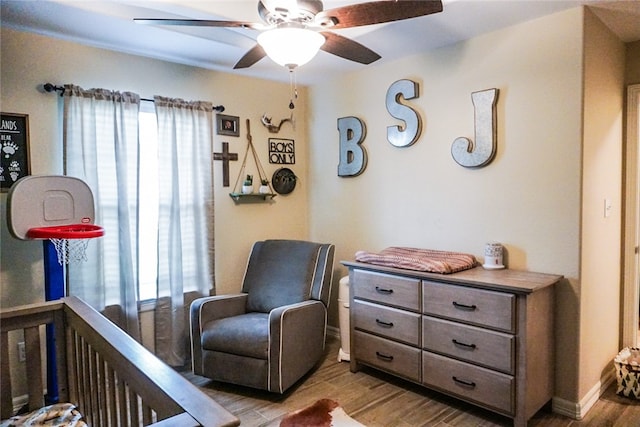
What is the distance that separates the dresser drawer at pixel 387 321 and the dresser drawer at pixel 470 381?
16cm

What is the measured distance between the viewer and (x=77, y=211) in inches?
93.1

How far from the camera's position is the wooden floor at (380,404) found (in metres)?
2.44

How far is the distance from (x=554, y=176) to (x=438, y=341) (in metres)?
1.21

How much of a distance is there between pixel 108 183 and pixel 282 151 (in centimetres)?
159

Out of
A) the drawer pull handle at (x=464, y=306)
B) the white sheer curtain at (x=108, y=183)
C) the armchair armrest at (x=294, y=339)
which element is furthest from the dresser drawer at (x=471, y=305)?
the white sheer curtain at (x=108, y=183)

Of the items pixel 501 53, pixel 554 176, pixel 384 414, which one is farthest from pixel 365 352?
pixel 501 53

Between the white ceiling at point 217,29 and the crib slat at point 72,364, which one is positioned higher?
the white ceiling at point 217,29

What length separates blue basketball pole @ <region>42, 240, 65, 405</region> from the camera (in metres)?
2.43

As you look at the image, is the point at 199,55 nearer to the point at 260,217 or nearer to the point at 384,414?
the point at 260,217

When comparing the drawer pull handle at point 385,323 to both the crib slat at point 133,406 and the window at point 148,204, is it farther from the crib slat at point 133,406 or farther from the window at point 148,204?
the crib slat at point 133,406

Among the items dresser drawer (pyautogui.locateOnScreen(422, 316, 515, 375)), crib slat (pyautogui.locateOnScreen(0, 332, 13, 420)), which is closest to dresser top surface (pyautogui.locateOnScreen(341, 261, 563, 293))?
dresser drawer (pyautogui.locateOnScreen(422, 316, 515, 375))

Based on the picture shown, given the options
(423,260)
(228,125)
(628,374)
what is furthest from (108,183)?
(628,374)

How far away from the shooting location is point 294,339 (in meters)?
2.80

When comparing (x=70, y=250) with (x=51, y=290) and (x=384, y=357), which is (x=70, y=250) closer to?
(x=51, y=290)
